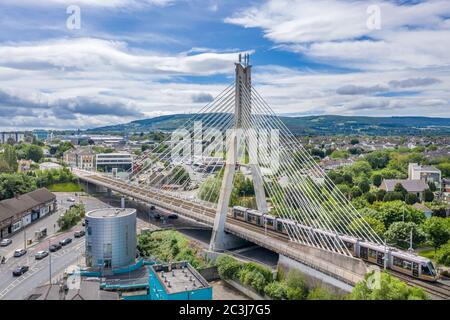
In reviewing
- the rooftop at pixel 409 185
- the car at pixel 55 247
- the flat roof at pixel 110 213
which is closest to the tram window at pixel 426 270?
the flat roof at pixel 110 213

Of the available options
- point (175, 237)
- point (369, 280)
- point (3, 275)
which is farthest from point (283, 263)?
point (3, 275)

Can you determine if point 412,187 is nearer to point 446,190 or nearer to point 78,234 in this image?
point 446,190

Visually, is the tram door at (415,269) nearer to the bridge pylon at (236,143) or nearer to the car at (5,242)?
the bridge pylon at (236,143)

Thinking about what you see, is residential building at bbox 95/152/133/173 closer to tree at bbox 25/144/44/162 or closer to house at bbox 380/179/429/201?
tree at bbox 25/144/44/162

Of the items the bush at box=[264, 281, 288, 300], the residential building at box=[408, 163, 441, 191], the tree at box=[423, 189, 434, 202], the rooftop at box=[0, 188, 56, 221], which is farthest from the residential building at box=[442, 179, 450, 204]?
the rooftop at box=[0, 188, 56, 221]
